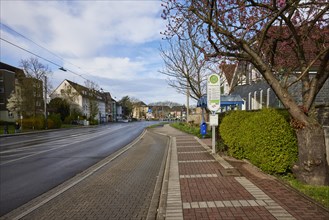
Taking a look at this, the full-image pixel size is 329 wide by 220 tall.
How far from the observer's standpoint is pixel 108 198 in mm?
6199

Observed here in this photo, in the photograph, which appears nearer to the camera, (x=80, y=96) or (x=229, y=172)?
(x=229, y=172)

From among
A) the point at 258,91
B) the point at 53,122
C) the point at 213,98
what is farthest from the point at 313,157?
the point at 53,122

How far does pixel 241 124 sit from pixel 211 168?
1.86m

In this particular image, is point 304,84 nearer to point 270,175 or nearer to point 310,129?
point 310,129

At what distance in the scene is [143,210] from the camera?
5438 mm

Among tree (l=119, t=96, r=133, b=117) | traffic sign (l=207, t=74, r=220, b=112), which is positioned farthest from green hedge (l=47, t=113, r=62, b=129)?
tree (l=119, t=96, r=133, b=117)

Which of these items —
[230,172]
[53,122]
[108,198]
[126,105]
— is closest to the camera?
[108,198]

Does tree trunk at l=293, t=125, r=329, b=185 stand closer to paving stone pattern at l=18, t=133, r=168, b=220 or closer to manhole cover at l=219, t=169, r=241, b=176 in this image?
manhole cover at l=219, t=169, r=241, b=176

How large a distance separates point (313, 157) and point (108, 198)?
457cm

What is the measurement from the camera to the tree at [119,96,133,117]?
13325cm

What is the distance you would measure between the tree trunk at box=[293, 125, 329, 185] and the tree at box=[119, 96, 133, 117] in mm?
127404

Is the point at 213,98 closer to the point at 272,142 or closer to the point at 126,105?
the point at 272,142

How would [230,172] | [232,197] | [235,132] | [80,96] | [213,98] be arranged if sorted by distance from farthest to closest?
[80,96]
[213,98]
[235,132]
[230,172]
[232,197]

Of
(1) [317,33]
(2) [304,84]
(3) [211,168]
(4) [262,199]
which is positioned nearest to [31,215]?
(4) [262,199]
